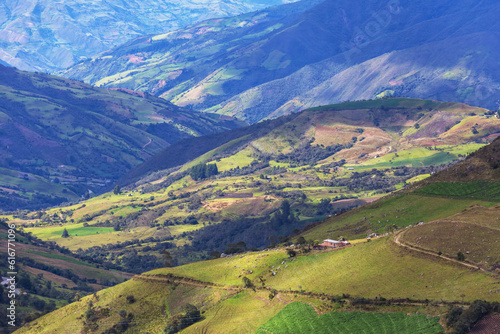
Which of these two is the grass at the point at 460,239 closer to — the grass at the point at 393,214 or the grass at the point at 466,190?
the grass at the point at 393,214

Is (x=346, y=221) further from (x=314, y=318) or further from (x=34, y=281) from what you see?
(x=34, y=281)

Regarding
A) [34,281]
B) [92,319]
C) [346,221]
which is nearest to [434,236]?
[346,221]

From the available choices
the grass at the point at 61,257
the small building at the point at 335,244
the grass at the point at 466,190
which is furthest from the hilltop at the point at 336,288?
the grass at the point at 61,257

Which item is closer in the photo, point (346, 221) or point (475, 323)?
point (475, 323)

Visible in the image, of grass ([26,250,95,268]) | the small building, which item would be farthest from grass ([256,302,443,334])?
grass ([26,250,95,268])

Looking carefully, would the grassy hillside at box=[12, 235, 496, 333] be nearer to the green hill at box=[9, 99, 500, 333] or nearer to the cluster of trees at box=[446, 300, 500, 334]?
the green hill at box=[9, 99, 500, 333]
